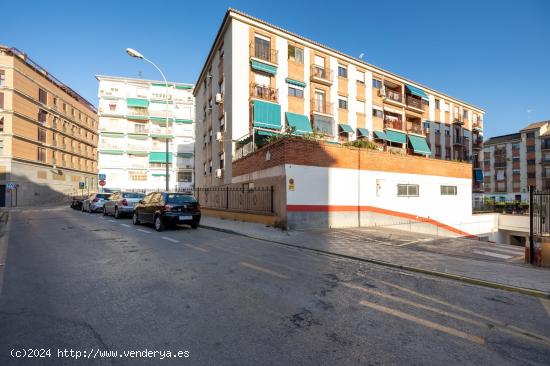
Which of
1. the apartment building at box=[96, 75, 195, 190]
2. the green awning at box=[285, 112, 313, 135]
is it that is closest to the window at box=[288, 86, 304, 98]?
the green awning at box=[285, 112, 313, 135]

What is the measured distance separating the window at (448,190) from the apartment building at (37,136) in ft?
149

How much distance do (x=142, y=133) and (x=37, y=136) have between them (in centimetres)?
1436

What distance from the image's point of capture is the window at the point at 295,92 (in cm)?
2255

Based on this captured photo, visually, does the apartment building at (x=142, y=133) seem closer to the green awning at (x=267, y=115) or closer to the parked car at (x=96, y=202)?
the parked car at (x=96, y=202)

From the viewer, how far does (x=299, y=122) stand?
21.9m

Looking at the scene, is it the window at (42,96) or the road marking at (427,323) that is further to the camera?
the window at (42,96)

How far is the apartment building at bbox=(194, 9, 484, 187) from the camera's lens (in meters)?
20.2

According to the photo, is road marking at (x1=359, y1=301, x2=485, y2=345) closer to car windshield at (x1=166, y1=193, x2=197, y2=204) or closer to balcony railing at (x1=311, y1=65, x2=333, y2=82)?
car windshield at (x1=166, y1=193, x2=197, y2=204)

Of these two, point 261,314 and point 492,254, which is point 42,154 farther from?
point 492,254

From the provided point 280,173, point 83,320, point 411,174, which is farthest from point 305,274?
point 411,174

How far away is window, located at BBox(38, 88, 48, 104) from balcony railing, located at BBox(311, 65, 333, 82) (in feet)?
136

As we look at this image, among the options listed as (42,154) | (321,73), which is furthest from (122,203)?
(42,154)

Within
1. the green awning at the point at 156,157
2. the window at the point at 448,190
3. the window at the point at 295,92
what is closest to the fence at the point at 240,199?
the window at the point at 295,92

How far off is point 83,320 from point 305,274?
371 centimetres
